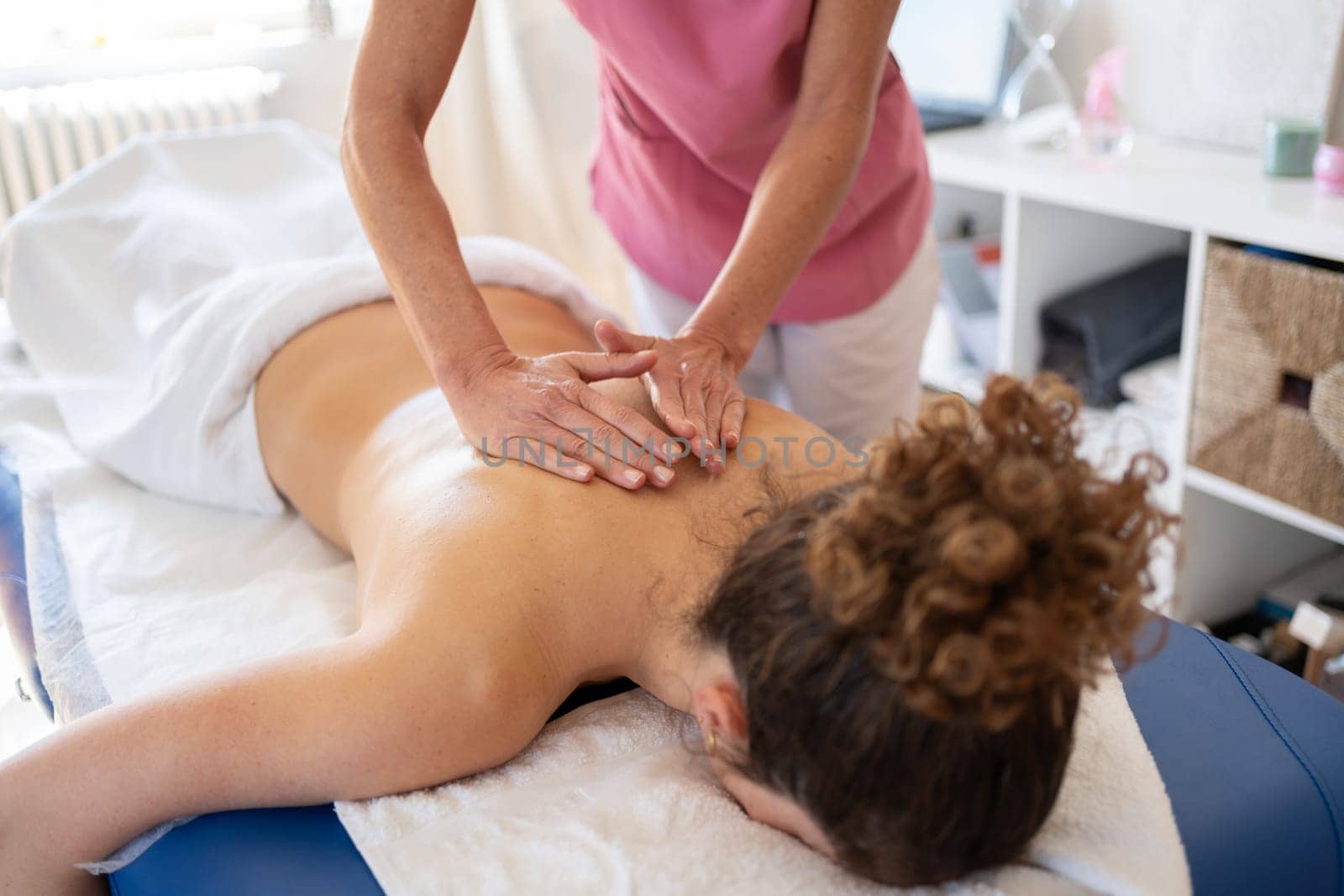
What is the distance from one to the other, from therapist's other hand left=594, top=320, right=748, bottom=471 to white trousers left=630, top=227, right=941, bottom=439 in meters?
0.45

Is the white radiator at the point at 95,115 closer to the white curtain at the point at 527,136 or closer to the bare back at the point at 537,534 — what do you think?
the white curtain at the point at 527,136

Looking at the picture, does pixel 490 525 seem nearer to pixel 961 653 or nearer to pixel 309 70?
pixel 961 653

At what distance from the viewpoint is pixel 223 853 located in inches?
39.2

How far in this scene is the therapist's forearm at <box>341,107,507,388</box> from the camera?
128cm

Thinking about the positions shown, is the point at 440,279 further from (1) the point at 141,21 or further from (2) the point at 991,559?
(1) the point at 141,21

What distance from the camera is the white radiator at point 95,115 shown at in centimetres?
288

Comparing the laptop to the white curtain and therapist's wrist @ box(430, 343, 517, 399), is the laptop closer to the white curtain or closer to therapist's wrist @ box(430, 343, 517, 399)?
the white curtain

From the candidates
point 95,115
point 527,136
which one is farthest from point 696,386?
point 95,115

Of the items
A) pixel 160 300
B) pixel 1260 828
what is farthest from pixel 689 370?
pixel 160 300

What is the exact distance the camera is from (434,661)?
39.8 inches

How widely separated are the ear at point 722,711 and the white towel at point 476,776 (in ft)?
0.25

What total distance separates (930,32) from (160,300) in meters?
1.87

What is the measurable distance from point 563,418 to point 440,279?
238mm

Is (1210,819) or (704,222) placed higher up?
(704,222)
